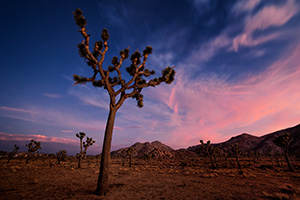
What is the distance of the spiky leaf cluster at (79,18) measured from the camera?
24.4ft

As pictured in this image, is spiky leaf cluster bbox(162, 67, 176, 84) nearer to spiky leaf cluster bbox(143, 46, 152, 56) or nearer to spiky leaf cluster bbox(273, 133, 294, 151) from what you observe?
spiky leaf cluster bbox(143, 46, 152, 56)


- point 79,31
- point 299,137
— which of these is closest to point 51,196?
point 79,31

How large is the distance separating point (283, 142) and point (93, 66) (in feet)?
111

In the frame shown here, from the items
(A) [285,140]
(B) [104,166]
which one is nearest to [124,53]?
(B) [104,166]

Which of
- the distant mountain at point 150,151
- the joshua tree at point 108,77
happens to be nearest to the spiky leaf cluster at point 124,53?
the joshua tree at point 108,77

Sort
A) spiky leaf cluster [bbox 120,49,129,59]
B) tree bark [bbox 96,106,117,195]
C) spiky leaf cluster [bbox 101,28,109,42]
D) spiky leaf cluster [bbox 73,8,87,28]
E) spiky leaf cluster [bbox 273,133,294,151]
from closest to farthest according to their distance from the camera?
tree bark [bbox 96,106,117,195]
spiky leaf cluster [bbox 73,8,87,28]
spiky leaf cluster [bbox 101,28,109,42]
spiky leaf cluster [bbox 120,49,129,59]
spiky leaf cluster [bbox 273,133,294,151]

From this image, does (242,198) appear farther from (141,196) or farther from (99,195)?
(99,195)

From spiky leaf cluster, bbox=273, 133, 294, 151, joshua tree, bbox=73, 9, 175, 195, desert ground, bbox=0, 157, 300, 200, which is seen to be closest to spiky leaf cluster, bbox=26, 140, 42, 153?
desert ground, bbox=0, 157, 300, 200

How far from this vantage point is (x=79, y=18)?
24.3ft

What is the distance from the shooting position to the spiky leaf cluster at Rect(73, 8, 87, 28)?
293 inches

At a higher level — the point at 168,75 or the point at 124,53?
the point at 124,53

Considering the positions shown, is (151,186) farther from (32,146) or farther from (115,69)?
(32,146)

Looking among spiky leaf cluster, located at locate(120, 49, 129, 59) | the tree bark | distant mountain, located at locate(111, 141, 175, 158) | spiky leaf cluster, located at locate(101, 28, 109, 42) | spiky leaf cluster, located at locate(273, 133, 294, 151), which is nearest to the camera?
the tree bark

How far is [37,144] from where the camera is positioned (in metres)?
31.2
